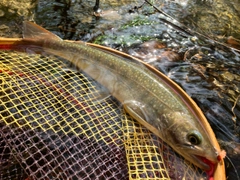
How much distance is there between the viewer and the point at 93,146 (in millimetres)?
2760

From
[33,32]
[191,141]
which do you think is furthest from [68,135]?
[33,32]

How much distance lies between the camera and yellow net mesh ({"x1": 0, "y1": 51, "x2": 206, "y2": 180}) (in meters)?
2.53

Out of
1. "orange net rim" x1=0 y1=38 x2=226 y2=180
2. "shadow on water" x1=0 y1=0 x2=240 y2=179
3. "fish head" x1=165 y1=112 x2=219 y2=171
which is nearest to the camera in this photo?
"orange net rim" x1=0 y1=38 x2=226 y2=180

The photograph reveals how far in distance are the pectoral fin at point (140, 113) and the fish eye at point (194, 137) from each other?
34 centimetres

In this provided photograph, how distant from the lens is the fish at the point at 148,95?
2.56m

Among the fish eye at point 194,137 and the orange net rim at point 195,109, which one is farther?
the fish eye at point 194,137

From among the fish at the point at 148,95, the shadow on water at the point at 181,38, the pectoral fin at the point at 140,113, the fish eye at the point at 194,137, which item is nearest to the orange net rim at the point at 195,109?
the fish at the point at 148,95

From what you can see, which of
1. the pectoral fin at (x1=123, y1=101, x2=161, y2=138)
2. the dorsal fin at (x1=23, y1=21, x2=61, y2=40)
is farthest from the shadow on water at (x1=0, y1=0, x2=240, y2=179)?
the dorsal fin at (x1=23, y1=21, x2=61, y2=40)

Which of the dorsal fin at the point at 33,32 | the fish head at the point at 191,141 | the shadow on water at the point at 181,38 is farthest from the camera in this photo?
the shadow on water at the point at 181,38

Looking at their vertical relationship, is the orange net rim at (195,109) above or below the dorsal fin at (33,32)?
below

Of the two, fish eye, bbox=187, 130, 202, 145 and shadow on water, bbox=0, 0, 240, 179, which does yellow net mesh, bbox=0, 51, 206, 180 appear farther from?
shadow on water, bbox=0, 0, 240, 179

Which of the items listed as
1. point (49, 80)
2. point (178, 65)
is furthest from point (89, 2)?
point (49, 80)

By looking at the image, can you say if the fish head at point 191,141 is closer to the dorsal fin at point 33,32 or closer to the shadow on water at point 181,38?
the shadow on water at point 181,38

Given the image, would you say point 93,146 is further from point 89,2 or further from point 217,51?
point 89,2
